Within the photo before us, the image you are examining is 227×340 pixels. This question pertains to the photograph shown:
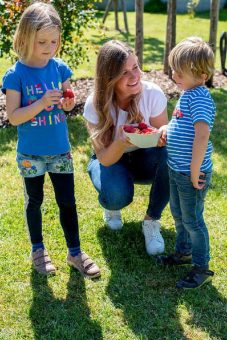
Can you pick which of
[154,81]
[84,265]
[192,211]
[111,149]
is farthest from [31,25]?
[154,81]

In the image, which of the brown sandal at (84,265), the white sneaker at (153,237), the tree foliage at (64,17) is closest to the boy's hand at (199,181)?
the white sneaker at (153,237)

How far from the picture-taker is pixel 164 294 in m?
2.86

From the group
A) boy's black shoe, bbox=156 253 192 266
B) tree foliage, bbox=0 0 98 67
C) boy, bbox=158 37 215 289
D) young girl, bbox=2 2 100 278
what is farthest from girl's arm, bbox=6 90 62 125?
tree foliage, bbox=0 0 98 67

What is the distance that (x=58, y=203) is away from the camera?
9.86 feet

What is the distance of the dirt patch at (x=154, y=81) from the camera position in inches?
232

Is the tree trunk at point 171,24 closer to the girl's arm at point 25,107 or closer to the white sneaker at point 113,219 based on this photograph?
the white sneaker at point 113,219

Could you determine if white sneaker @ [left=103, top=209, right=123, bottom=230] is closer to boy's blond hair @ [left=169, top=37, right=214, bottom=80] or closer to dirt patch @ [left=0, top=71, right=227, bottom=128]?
boy's blond hair @ [left=169, top=37, right=214, bottom=80]

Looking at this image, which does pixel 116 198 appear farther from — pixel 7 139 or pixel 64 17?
pixel 64 17

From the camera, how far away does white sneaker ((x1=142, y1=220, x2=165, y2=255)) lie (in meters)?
3.24

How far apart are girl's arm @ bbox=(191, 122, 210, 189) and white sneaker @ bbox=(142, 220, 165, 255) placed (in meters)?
0.79

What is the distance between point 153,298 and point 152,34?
934 centimetres

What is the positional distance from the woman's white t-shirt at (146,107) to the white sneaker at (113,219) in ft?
2.02

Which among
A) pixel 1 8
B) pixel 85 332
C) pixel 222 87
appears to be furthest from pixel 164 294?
pixel 222 87

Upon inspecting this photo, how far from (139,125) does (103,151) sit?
36 cm
